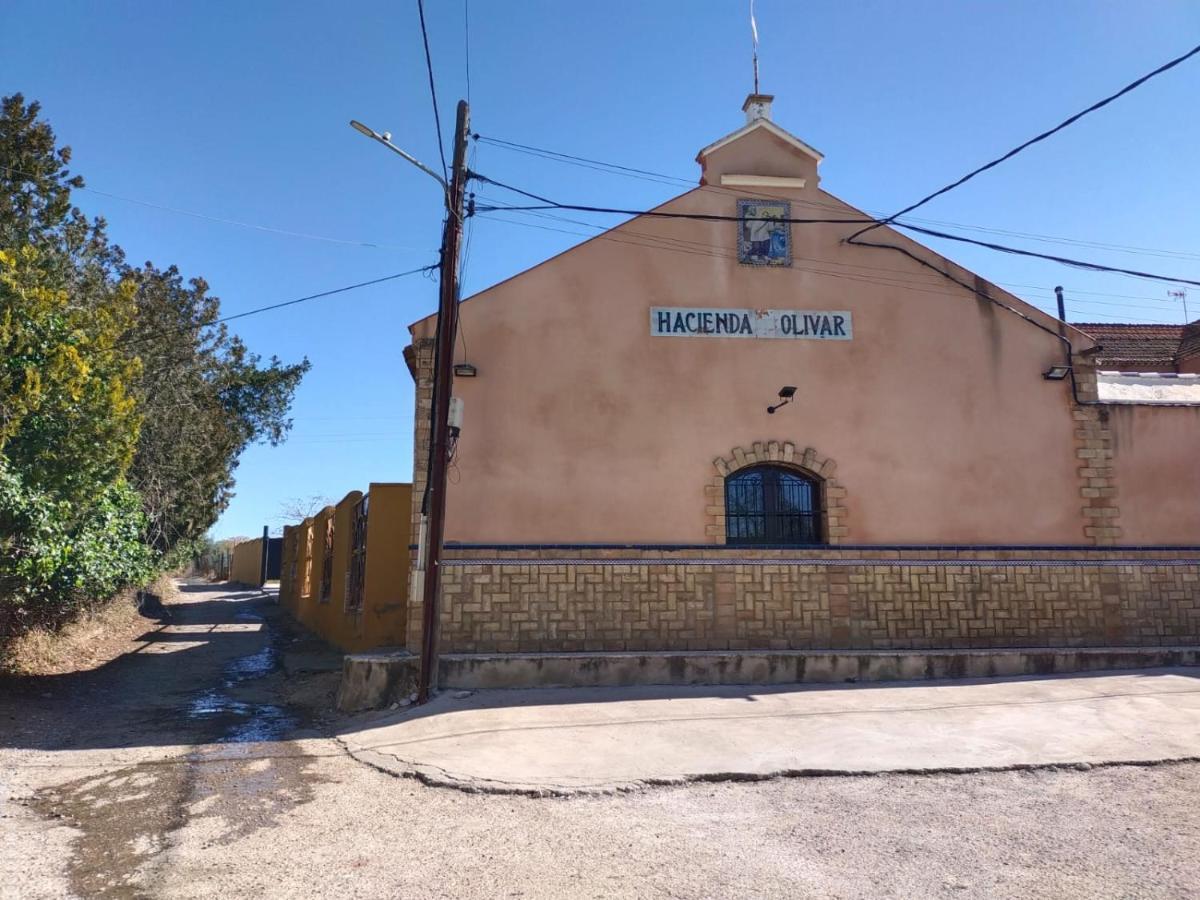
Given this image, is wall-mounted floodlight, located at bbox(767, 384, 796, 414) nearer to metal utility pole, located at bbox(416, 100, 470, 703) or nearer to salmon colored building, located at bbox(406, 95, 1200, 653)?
salmon colored building, located at bbox(406, 95, 1200, 653)

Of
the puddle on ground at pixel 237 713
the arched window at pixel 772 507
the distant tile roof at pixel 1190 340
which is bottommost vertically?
the puddle on ground at pixel 237 713

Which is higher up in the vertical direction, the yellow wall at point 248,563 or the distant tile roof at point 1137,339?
the distant tile roof at point 1137,339

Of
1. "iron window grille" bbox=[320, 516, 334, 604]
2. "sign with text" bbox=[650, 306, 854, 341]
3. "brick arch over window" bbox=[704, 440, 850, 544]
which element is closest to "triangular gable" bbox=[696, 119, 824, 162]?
"sign with text" bbox=[650, 306, 854, 341]

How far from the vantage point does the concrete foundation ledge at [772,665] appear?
10070 mm

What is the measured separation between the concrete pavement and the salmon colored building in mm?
1180

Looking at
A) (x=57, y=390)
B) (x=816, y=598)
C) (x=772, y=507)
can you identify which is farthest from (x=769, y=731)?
(x=57, y=390)

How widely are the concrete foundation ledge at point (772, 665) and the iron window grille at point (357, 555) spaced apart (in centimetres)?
311

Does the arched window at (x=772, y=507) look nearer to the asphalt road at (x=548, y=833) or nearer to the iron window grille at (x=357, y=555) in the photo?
the asphalt road at (x=548, y=833)

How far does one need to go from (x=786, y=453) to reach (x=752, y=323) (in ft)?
5.97

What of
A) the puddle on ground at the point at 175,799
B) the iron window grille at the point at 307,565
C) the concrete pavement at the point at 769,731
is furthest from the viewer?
the iron window grille at the point at 307,565

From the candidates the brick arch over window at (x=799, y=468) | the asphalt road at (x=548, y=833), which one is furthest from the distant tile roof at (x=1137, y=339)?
the asphalt road at (x=548, y=833)

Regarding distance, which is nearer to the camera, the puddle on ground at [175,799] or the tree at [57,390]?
the puddle on ground at [175,799]

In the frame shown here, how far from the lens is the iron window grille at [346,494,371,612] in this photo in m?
12.8

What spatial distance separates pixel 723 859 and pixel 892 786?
2.09m
